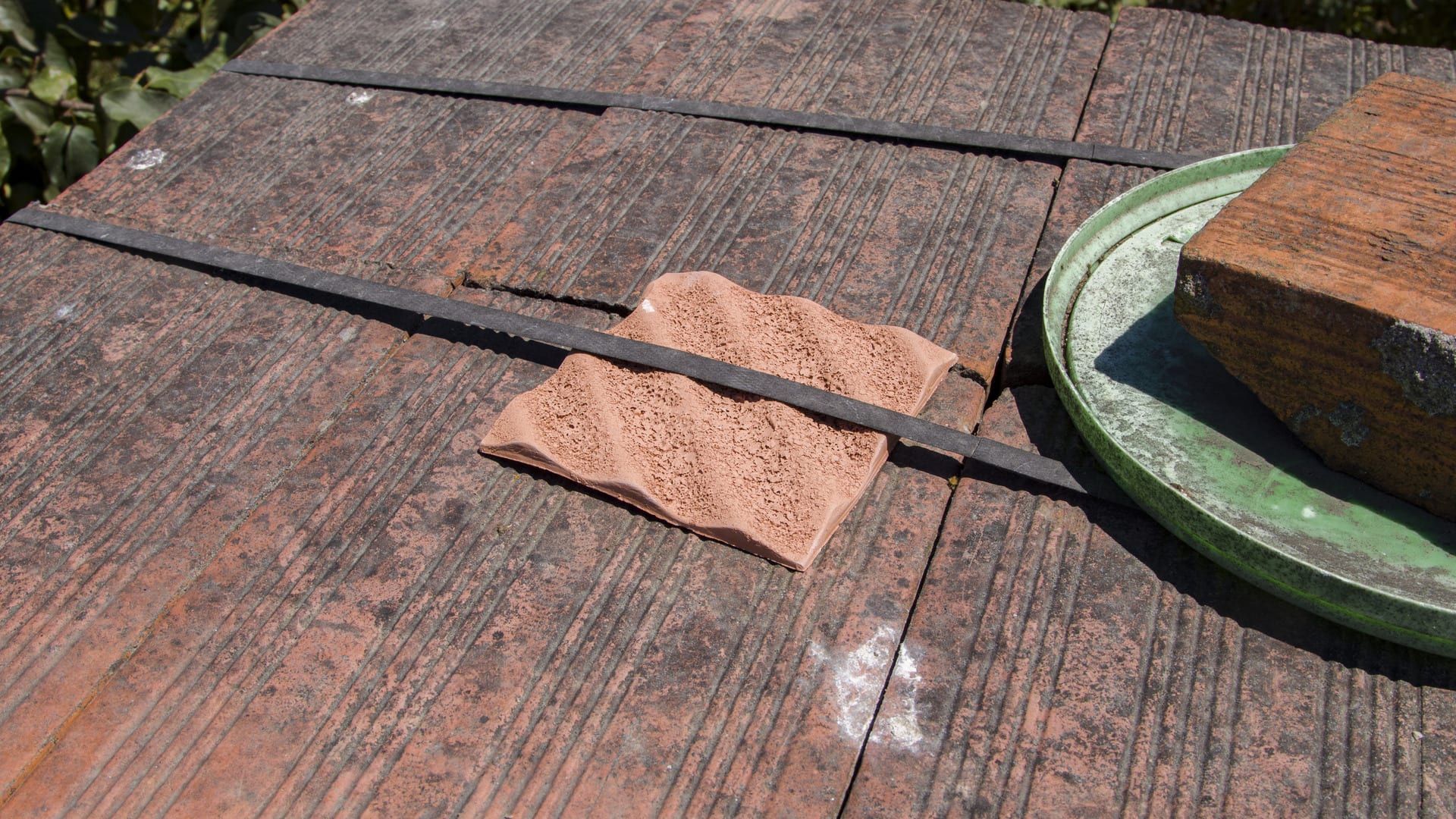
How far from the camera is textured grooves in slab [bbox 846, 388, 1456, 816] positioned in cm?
183

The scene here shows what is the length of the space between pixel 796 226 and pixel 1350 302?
1504mm

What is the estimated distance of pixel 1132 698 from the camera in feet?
6.40

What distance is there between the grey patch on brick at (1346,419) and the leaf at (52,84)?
17.1ft

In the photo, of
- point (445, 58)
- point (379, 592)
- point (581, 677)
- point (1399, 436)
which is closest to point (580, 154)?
point (445, 58)

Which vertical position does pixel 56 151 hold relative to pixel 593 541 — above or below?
above

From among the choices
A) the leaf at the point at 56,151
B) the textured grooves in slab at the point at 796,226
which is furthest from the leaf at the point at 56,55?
the textured grooves in slab at the point at 796,226

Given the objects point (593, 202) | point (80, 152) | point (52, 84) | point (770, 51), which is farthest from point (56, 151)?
point (770, 51)

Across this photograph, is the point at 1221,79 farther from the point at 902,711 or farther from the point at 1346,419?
the point at 902,711

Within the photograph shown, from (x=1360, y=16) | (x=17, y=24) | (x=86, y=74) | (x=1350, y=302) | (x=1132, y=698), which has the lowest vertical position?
(x=1360, y=16)

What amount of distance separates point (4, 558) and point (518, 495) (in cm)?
117

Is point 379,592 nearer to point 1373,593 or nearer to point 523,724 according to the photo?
point 523,724

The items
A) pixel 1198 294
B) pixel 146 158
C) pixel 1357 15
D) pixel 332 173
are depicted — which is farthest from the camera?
pixel 1357 15

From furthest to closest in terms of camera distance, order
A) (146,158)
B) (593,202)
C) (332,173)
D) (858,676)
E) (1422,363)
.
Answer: (146,158) < (332,173) < (593,202) < (858,676) < (1422,363)

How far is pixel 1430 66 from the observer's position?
3549mm
